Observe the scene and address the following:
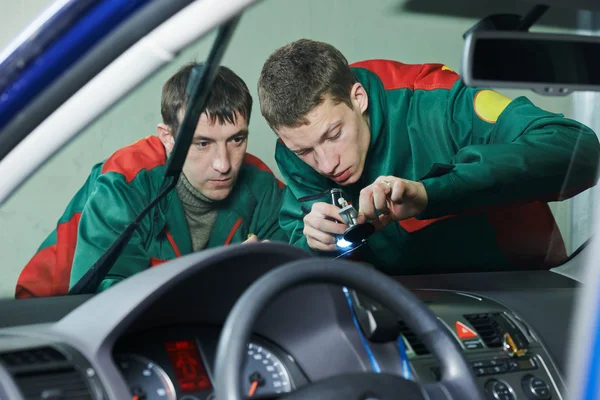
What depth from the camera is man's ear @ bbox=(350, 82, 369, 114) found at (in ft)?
8.63

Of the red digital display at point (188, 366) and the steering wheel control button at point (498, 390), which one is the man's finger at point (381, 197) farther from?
the red digital display at point (188, 366)

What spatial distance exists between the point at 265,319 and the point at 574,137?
179 cm

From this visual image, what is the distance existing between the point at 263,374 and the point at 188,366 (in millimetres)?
137

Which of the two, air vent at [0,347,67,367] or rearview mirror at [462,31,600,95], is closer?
rearview mirror at [462,31,600,95]

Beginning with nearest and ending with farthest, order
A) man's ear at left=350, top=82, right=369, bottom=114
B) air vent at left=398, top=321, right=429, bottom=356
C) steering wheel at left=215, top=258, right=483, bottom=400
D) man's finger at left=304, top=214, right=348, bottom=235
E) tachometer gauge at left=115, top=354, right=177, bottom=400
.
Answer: steering wheel at left=215, top=258, right=483, bottom=400 < tachometer gauge at left=115, top=354, right=177, bottom=400 < air vent at left=398, top=321, right=429, bottom=356 < man's finger at left=304, top=214, right=348, bottom=235 < man's ear at left=350, top=82, right=369, bottom=114

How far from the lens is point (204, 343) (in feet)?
4.85

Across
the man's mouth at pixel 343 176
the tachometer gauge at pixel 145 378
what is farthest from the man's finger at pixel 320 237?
the tachometer gauge at pixel 145 378

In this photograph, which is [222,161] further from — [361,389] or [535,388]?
[361,389]

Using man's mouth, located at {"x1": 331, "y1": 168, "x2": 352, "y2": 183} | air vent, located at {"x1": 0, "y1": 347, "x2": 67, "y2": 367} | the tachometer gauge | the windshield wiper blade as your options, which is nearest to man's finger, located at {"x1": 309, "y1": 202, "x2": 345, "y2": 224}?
man's mouth, located at {"x1": 331, "y1": 168, "x2": 352, "y2": 183}

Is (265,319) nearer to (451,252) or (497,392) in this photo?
(497,392)

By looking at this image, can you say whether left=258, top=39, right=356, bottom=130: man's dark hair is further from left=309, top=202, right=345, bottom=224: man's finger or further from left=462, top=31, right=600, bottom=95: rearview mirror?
left=462, top=31, right=600, bottom=95: rearview mirror

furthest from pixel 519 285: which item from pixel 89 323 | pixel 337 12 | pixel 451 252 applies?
pixel 89 323

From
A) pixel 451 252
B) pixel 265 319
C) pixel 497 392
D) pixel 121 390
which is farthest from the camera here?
pixel 451 252

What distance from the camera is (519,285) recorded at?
2463mm
